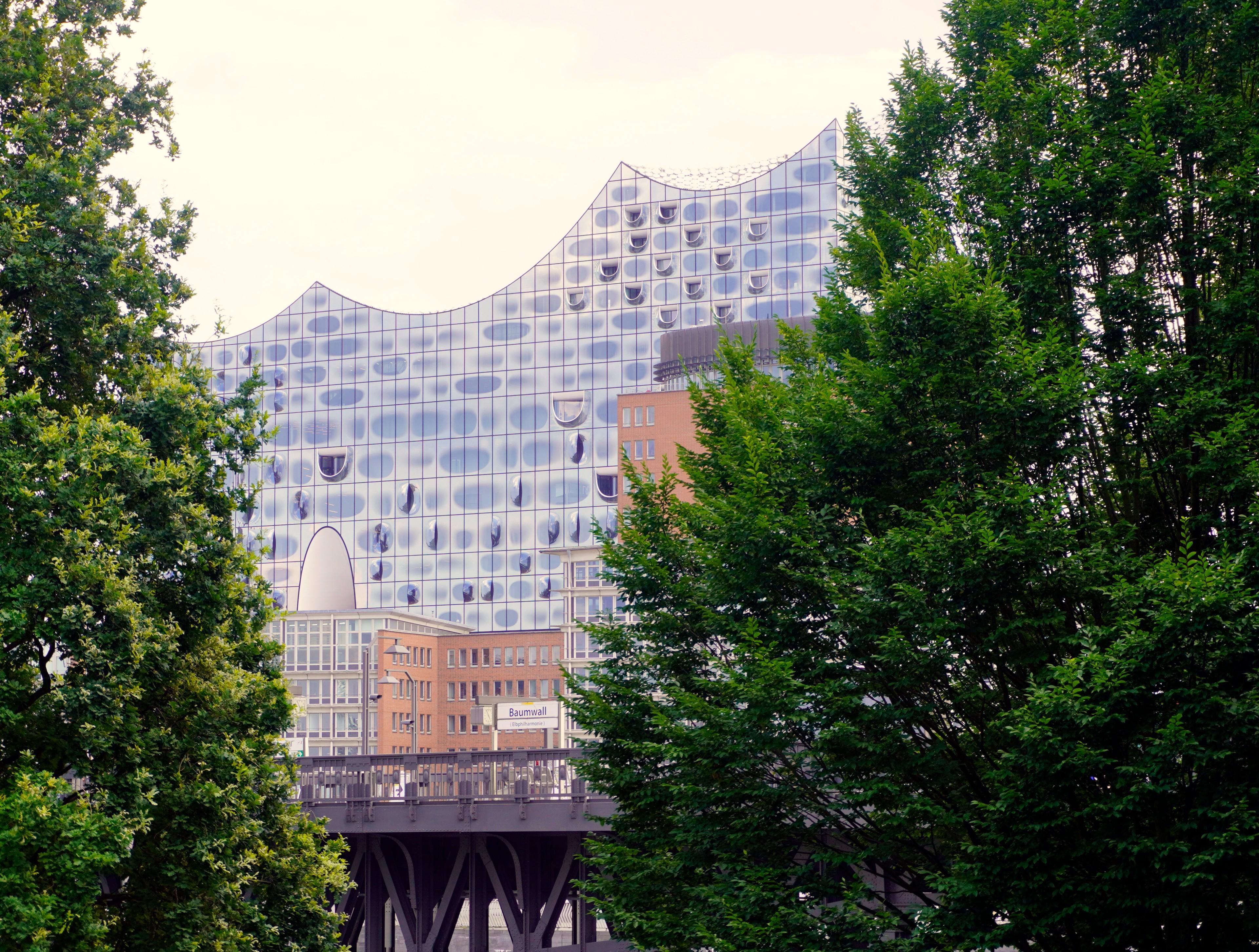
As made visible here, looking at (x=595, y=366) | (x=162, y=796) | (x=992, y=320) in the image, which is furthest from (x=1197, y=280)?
(x=595, y=366)

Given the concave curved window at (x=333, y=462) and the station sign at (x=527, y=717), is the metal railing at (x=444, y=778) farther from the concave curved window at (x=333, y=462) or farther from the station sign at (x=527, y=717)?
the concave curved window at (x=333, y=462)

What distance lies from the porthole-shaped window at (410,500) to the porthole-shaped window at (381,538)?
2.86 m

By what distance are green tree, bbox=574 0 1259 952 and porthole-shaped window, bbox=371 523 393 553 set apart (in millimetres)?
134835

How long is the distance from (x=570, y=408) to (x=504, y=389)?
8.30m

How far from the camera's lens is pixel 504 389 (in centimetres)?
15400

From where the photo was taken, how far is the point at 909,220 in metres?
25.8

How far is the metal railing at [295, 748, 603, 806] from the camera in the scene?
33.2 m

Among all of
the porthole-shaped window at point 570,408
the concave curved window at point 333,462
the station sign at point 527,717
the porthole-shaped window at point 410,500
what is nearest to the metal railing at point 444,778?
the station sign at point 527,717

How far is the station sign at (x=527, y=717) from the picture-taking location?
54.8 m

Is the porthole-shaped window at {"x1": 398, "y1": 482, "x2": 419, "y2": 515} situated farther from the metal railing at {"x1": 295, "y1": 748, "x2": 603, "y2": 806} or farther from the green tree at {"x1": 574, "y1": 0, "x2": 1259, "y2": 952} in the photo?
the green tree at {"x1": 574, "y1": 0, "x2": 1259, "y2": 952}

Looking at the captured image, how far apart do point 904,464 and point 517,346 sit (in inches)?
5262

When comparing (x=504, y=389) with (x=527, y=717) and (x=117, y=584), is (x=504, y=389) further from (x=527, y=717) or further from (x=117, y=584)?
(x=117, y=584)

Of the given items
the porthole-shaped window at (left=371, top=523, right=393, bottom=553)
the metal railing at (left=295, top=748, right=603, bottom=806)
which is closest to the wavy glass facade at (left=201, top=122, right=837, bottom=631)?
the porthole-shaped window at (left=371, top=523, right=393, bottom=553)

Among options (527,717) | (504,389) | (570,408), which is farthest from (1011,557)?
(504,389)
